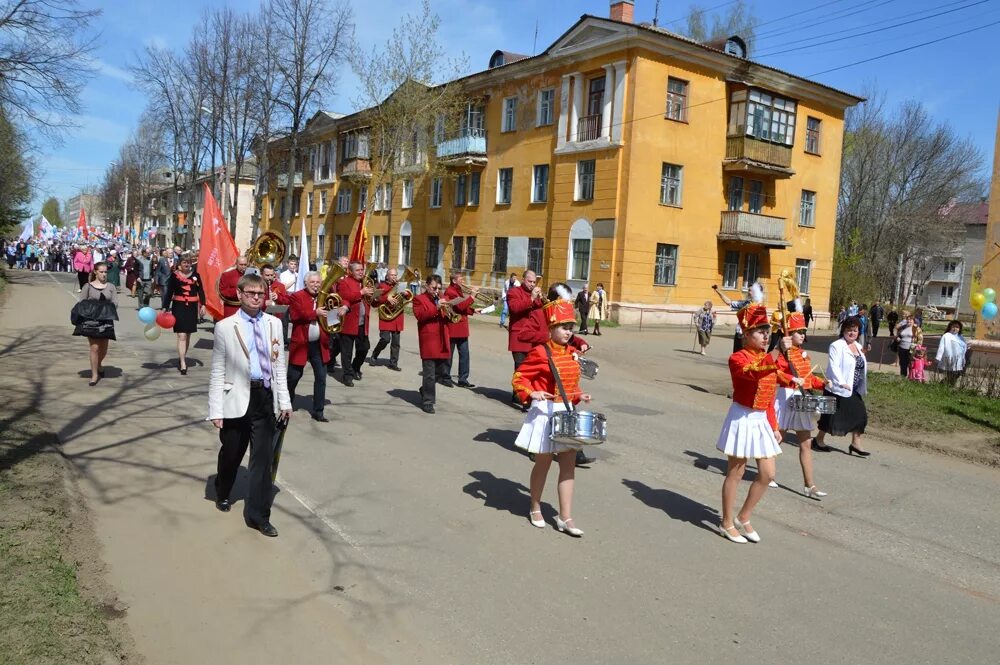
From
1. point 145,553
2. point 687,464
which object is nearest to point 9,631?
point 145,553

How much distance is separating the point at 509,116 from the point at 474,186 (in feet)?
13.0

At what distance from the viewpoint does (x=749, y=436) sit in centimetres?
595

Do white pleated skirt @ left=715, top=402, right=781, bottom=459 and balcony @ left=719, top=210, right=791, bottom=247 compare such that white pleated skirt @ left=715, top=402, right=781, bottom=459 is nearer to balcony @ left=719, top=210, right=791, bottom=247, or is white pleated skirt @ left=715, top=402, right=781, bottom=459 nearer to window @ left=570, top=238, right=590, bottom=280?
window @ left=570, top=238, right=590, bottom=280

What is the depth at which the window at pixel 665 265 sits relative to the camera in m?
31.2

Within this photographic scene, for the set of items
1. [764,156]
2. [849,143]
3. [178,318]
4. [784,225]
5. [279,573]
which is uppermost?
[849,143]

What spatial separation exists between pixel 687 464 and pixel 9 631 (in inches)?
261

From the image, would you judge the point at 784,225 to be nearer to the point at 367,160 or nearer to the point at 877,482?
the point at 367,160

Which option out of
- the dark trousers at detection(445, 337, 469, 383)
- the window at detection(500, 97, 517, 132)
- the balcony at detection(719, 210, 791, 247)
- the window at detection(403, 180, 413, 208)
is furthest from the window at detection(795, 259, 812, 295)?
the dark trousers at detection(445, 337, 469, 383)

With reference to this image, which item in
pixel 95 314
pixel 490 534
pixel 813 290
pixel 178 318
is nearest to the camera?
pixel 490 534

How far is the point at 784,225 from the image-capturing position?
112 ft

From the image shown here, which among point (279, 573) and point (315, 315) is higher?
point (315, 315)

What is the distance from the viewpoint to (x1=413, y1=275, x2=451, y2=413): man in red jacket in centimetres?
1055

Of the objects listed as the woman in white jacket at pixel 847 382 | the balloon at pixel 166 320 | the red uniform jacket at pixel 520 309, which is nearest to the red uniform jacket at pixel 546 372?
the woman in white jacket at pixel 847 382

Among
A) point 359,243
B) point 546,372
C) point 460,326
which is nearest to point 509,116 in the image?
point 359,243
